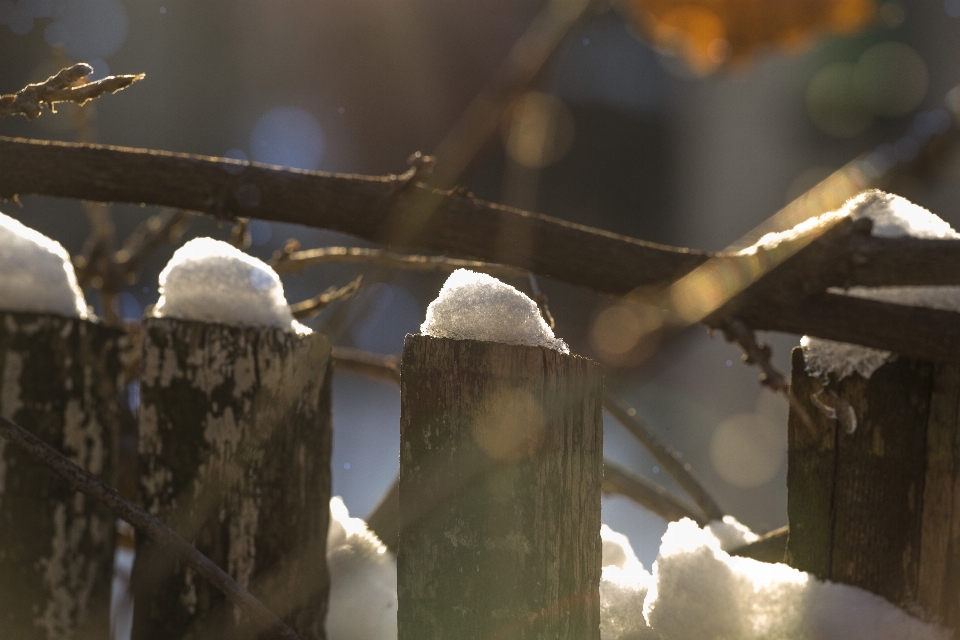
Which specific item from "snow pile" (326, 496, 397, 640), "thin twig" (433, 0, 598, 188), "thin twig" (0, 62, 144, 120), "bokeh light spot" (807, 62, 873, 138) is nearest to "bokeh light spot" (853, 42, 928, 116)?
"bokeh light spot" (807, 62, 873, 138)

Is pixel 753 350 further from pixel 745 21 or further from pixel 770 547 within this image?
pixel 745 21

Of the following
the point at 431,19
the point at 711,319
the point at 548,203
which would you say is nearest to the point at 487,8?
the point at 431,19

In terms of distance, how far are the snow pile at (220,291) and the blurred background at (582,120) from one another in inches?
228

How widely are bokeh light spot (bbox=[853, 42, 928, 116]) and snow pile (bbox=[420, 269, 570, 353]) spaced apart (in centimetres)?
972

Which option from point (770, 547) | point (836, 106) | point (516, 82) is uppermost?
point (836, 106)

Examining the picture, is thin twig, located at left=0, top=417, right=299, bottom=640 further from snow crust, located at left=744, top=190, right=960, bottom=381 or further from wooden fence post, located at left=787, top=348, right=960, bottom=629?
snow crust, located at left=744, top=190, right=960, bottom=381

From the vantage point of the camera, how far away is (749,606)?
1346 millimetres

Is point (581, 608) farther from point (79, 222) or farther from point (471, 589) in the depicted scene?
point (79, 222)

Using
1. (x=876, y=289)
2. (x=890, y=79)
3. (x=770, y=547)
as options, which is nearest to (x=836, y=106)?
(x=890, y=79)

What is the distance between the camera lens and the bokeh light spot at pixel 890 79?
362 inches

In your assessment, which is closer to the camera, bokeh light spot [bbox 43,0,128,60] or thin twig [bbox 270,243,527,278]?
thin twig [bbox 270,243,527,278]

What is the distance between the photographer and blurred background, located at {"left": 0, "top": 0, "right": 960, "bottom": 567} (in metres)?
7.68

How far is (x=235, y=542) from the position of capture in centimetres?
143

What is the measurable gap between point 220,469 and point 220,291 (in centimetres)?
34
